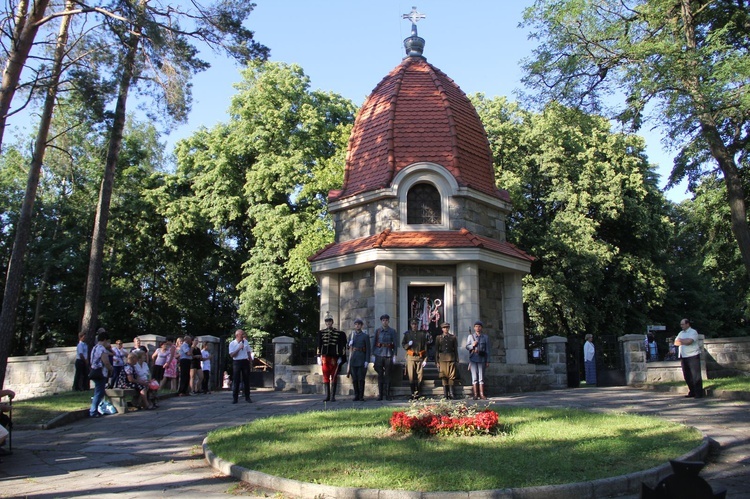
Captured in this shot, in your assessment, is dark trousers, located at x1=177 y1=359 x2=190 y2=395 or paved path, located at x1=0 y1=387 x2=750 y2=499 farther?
dark trousers, located at x1=177 y1=359 x2=190 y2=395

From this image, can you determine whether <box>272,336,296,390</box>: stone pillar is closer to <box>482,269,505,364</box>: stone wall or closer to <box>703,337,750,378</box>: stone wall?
<box>482,269,505,364</box>: stone wall

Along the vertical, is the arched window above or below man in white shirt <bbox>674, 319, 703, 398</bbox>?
above

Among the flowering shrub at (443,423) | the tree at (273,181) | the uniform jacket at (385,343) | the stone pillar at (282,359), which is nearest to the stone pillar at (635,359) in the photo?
the uniform jacket at (385,343)

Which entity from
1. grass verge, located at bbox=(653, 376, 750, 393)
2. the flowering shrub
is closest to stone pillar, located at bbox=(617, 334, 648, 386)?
grass verge, located at bbox=(653, 376, 750, 393)

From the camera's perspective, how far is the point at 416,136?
55.0 feet

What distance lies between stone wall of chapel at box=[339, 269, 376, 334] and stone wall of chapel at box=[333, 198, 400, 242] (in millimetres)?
1174

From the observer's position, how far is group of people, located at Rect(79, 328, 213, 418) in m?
11.7

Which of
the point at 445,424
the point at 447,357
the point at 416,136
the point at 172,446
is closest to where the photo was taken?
the point at 445,424

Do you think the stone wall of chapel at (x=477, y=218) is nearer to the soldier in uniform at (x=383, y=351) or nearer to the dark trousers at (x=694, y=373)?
the soldier in uniform at (x=383, y=351)

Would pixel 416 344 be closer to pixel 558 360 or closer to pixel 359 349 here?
pixel 359 349

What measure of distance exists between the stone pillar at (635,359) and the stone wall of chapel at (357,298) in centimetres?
686

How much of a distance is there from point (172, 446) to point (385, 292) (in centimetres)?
753

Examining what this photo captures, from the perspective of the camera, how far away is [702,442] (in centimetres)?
649

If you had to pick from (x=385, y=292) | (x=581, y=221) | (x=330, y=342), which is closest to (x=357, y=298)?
(x=385, y=292)
